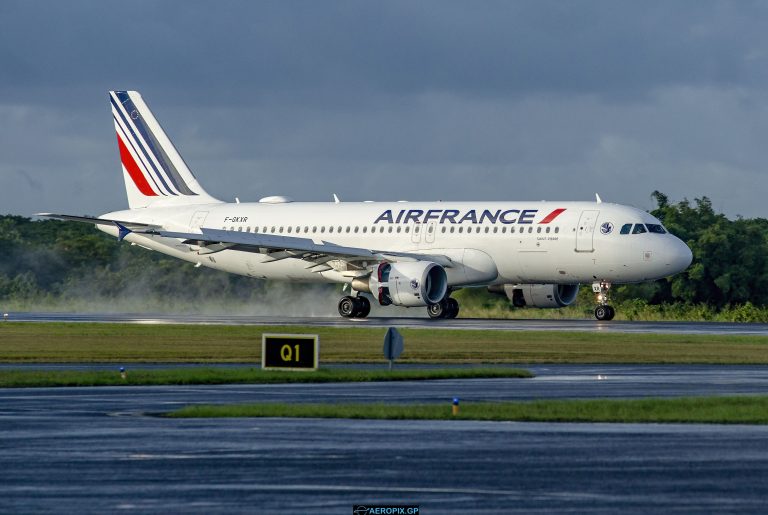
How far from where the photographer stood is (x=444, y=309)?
64750 mm

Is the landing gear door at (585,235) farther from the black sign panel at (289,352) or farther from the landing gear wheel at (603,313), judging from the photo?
the black sign panel at (289,352)

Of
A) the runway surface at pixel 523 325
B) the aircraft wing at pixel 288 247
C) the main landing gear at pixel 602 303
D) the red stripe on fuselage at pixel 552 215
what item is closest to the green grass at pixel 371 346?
the runway surface at pixel 523 325

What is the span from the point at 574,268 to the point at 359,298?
1016 cm

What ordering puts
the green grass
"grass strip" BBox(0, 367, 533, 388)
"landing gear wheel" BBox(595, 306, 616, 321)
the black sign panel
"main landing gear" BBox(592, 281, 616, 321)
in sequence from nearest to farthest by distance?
"grass strip" BBox(0, 367, 533, 388), the black sign panel, the green grass, "main landing gear" BBox(592, 281, 616, 321), "landing gear wheel" BBox(595, 306, 616, 321)

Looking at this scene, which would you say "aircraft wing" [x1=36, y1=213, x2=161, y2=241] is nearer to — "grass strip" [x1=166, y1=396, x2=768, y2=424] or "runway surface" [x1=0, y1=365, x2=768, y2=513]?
"runway surface" [x1=0, y1=365, x2=768, y2=513]

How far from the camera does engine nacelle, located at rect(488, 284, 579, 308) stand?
6531 centimetres

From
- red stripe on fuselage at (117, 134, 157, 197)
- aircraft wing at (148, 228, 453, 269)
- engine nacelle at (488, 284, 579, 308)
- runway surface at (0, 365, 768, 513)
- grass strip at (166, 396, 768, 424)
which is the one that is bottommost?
runway surface at (0, 365, 768, 513)

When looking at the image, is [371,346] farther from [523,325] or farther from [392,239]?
[392,239]

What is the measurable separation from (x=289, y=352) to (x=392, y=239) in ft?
105

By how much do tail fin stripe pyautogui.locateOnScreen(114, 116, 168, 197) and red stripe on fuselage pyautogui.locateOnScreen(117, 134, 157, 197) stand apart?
3.9 inches

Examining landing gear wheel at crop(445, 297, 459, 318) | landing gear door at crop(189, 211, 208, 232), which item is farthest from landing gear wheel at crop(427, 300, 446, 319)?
landing gear door at crop(189, 211, 208, 232)

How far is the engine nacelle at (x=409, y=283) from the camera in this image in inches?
2379

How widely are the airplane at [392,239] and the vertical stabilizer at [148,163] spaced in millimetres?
50

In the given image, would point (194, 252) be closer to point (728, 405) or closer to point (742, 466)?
point (728, 405)
